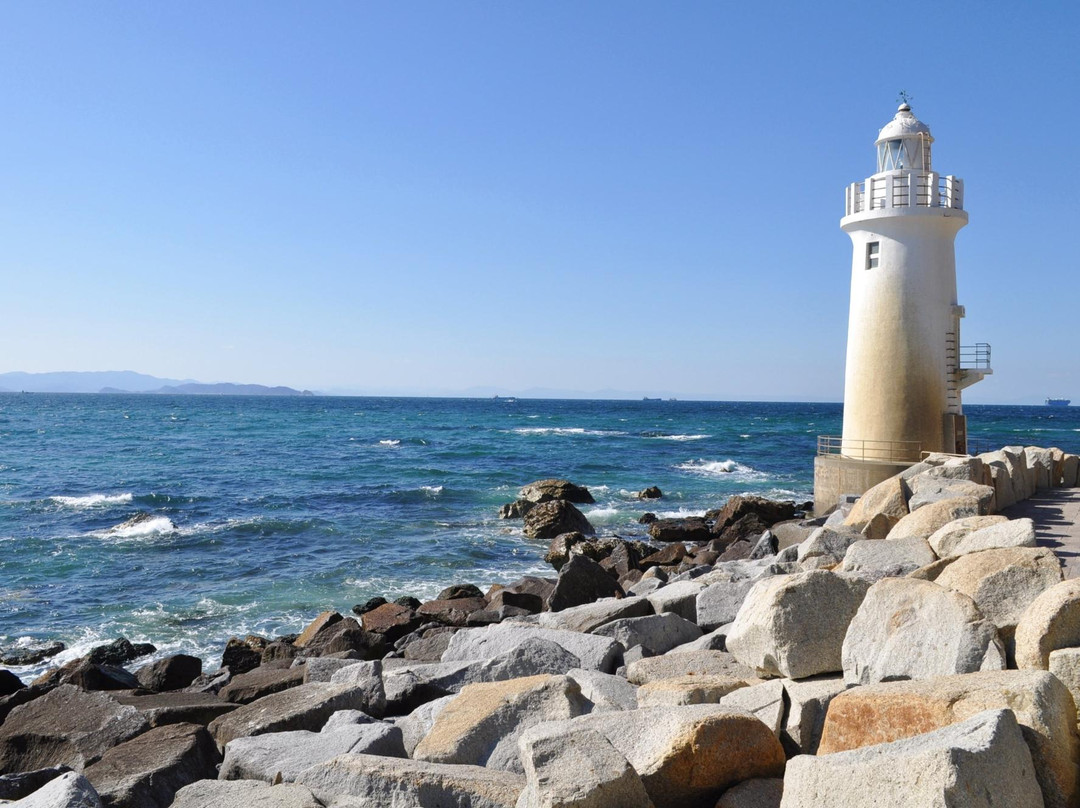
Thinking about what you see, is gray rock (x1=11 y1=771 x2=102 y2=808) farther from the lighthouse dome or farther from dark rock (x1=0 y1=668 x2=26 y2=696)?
the lighthouse dome

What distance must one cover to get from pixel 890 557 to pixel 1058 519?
4.25 metres

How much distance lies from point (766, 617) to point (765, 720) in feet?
3.09

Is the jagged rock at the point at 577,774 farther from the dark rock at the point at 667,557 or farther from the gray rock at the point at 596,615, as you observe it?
the dark rock at the point at 667,557

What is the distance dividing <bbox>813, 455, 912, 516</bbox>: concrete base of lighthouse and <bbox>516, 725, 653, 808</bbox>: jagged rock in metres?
12.4

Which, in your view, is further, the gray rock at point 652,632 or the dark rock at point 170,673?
the dark rock at point 170,673

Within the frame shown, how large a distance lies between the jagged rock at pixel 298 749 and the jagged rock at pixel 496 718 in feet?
0.73

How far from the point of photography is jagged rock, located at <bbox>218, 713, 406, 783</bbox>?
4.41m

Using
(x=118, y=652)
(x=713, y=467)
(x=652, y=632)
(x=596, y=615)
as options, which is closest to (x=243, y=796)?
(x=652, y=632)

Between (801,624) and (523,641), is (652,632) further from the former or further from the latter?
(801,624)

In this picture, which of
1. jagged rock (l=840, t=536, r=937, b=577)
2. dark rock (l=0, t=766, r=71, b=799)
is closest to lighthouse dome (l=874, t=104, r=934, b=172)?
jagged rock (l=840, t=536, r=937, b=577)

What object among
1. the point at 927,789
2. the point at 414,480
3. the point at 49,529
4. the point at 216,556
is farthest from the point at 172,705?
the point at 414,480

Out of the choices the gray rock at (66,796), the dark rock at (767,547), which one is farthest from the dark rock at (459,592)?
the gray rock at (66,796)

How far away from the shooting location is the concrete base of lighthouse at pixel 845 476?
15.1 m

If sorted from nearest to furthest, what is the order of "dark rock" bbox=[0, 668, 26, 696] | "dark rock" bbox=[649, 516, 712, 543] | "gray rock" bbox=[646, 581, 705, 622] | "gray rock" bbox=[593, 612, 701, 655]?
"gray rock" bbox=[593, 612, 701, 655], "gray rock" bbox=[646, 581, 705, 622], "dark rock" bbox=[0, 668, 26, 696], "dark rock" bbox=[649, 516, 712, 543]
